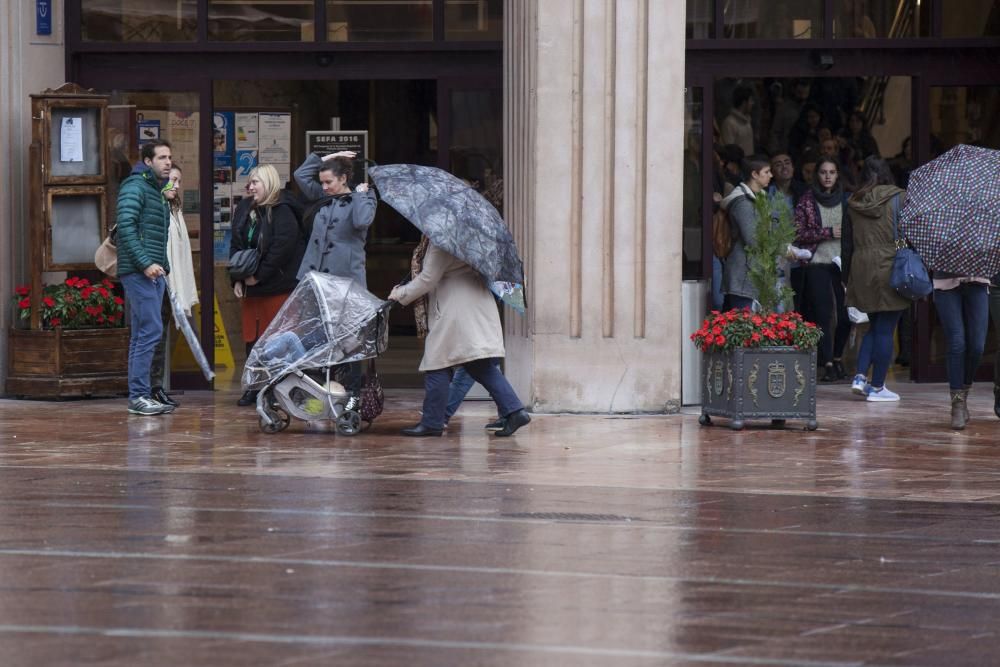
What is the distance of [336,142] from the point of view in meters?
16.3

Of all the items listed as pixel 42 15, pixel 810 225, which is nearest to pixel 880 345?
pixel 810 225

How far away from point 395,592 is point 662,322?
700 centimetres

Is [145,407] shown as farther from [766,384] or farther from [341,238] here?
[766,384]

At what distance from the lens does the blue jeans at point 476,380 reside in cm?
1205

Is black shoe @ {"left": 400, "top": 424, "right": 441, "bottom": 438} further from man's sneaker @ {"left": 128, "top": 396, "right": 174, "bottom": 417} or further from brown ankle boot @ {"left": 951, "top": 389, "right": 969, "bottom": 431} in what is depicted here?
brown ankle boot @ {"left": 951, "top": 389, "right": 969, "bottom": 431}

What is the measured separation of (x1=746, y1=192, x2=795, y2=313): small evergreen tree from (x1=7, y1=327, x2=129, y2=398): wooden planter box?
523 cm

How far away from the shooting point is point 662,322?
13859mm

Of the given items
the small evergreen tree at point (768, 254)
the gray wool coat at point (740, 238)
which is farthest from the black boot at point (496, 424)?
the gray wool coat at point (740, 238)

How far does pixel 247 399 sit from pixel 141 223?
1.89 m

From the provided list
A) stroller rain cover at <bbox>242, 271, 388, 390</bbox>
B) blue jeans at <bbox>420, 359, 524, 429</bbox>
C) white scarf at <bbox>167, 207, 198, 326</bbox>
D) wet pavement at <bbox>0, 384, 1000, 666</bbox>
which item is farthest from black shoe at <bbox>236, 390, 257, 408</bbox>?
blue jeans at <bbox>420, 359, 524, 429</bbox>

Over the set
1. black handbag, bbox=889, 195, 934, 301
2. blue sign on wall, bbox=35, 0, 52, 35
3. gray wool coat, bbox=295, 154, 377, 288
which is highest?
blue sign on wall, bbox=35, 0, 52, 35

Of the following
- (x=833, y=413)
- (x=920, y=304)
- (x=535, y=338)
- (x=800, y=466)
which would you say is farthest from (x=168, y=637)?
(x=920, y=304)

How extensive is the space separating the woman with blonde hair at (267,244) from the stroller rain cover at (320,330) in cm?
198

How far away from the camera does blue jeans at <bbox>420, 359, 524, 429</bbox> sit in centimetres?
1205
